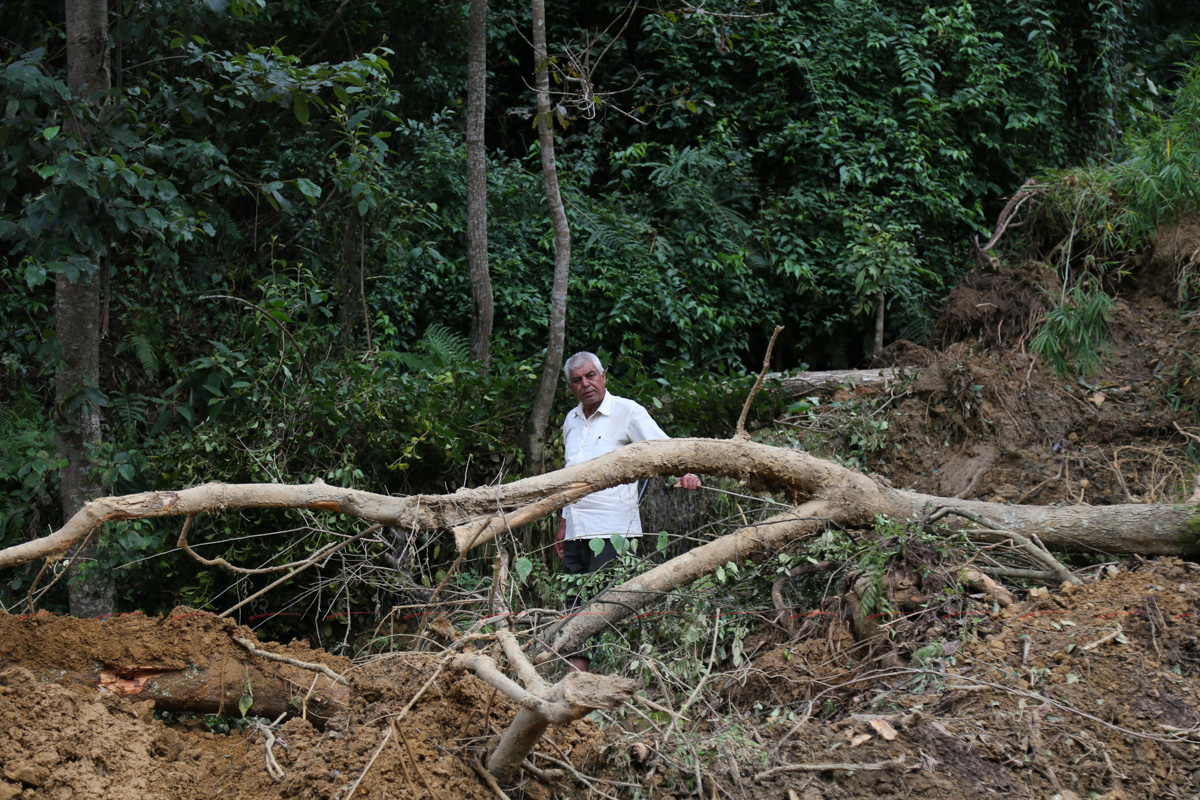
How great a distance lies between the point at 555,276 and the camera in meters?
6.14

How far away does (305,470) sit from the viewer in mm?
5508

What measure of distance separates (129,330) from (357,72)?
9.43ft

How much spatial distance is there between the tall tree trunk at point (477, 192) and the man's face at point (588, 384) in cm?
208

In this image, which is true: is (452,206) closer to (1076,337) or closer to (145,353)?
(145,353)

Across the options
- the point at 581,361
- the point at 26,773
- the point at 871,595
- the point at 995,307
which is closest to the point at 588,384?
the point at 581,361

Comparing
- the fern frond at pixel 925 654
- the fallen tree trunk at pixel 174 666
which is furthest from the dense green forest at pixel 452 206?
the fern frond at pixel 925 654

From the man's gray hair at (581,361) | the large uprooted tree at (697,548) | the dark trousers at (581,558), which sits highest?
the man's gray hair at (581,361)

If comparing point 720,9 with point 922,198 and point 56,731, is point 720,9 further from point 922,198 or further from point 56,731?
point 56,731

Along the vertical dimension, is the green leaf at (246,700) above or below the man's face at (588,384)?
below

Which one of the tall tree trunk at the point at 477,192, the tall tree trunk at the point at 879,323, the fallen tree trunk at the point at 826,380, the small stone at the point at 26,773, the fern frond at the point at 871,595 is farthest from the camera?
the tall tree trunk at the point at 879,323

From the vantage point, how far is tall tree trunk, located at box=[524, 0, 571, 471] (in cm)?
596

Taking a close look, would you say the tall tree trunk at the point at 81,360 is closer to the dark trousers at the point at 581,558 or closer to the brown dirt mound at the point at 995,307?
the dark trousers at the point at 581,558

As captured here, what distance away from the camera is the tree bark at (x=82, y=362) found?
4.59 meters

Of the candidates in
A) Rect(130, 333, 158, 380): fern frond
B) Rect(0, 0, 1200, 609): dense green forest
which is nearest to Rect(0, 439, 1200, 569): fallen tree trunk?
Rect(0, 0, 1200, 609): dense green forest
